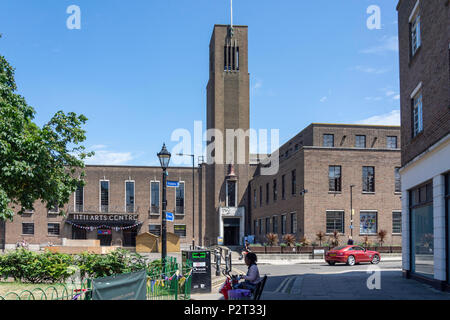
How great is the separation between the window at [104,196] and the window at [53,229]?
606 centimetres

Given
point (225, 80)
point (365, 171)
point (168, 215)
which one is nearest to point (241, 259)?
point (365, 171)

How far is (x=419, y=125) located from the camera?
18578 mm

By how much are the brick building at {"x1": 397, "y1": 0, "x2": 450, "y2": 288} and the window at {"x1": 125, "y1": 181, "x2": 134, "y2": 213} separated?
49172 millimetres

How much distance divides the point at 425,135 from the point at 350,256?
47.5 feet

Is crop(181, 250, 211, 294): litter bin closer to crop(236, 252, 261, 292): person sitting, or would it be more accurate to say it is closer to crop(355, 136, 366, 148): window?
crop(236, 252, 261, 292): person sitting

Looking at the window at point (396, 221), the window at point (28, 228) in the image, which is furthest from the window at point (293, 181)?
the window at point (28, 228)

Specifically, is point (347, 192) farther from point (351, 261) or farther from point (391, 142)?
point (391, 142)

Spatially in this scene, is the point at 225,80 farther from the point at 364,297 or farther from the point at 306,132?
the point at 364,297

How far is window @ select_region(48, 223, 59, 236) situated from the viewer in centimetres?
6266

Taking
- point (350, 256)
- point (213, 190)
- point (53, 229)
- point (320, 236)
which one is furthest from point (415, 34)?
point (53, 229)

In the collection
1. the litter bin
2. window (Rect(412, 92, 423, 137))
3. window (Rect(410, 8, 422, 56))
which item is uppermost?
window (Rect(410, 8, 422, 56))

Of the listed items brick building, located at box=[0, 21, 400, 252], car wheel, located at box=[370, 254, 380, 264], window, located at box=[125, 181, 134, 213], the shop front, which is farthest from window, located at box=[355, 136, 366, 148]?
window, located at box=[125, 181, 134, 213]

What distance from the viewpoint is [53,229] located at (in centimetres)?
6278

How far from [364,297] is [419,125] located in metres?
7.85
